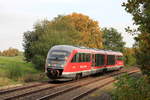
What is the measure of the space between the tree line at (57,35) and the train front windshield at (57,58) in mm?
7917

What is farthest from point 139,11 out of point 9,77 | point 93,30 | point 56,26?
point 93,30

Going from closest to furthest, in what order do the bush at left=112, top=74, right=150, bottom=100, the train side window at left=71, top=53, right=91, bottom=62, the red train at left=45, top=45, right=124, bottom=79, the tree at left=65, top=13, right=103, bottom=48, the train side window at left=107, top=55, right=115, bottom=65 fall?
the bush at left=112, top=74, right=150, bottom=100, the red train at left=45, top=45, right=124, bottom=79, the train side window at left=71, top=53, right=91, bottom=62, the train side window at left=107, top=55, right=115, bottom=65, the tree at left=65, top=13, right=103, bottom=48

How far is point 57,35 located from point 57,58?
994 centimetres

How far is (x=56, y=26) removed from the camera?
37688mm

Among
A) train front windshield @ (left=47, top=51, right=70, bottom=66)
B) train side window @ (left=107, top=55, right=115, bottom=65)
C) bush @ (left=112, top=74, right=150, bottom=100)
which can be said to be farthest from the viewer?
train side window @ (left=107, top=55, right=115, bottom=65)

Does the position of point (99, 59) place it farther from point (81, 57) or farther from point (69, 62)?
point (69, 62)

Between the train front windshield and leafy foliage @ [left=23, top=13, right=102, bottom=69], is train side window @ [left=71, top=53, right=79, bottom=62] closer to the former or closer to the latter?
the train front windshield

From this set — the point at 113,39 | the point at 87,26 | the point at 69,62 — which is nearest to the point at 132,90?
the point at 69,62

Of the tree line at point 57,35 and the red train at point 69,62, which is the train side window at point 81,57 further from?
the tree line at point 57,35

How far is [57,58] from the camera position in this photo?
19328mm

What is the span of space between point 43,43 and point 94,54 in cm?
632

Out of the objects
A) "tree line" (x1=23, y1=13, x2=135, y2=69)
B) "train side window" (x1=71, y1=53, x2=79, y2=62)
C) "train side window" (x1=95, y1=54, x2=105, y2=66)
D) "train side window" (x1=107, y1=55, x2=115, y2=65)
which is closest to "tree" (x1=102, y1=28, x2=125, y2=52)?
"tree line" (x1=23, y1=13, x2=135, y2=69)

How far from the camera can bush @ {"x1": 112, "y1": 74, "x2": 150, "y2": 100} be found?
9922 millimetres

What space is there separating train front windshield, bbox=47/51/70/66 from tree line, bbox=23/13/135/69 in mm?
7917
